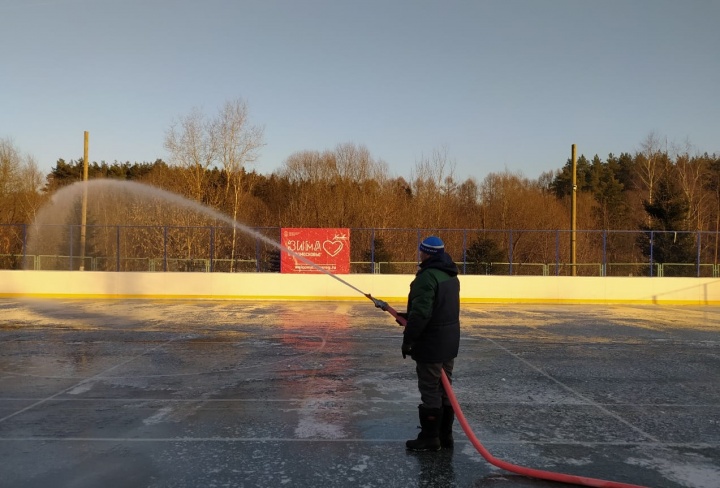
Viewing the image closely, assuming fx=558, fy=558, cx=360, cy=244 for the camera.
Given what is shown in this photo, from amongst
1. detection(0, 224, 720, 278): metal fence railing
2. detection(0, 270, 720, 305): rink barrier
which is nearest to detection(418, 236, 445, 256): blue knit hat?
detection(0, 270, 720, 305): rink barrier

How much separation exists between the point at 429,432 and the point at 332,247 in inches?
696

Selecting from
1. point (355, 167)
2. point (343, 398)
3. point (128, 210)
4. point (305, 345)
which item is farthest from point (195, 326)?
point (355, 167)

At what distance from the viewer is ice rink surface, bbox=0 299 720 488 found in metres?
4.48

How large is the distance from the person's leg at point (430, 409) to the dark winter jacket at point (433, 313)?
0.12m

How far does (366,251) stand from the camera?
84.0 ft

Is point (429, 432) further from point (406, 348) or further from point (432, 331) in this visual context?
point (432, 331)

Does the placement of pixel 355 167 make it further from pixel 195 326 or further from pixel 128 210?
pixel 195 326

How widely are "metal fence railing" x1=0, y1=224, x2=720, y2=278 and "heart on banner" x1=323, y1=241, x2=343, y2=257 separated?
58.7 inches

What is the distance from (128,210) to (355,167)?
2160 cm

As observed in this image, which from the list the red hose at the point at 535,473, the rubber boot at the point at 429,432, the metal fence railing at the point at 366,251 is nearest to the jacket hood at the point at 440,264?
Result: the red hose at the point at 535,473

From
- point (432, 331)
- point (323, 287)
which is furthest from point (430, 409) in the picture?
point (323, 287)

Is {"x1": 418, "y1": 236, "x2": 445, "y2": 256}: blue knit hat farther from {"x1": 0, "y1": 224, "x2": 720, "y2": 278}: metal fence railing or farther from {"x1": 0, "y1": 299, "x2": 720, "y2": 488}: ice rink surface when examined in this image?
{"x1": 0, "y1": 224, "x2": 720, "y2": 278}: metal fence railing

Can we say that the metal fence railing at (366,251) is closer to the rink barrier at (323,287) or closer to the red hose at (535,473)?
the rink barrier at (323,287)

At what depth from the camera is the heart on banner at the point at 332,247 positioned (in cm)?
2241
